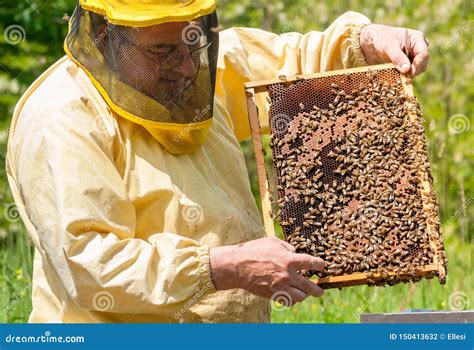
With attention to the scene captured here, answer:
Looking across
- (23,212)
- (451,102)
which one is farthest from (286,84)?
(451,102)

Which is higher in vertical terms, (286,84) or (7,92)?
(286,84)

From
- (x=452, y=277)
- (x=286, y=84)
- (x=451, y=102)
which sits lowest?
(x=452, y=277)

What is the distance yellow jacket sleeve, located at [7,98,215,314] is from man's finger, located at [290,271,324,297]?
35 cm

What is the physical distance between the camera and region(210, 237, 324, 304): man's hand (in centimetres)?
399

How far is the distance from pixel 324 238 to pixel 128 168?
0.95 meters

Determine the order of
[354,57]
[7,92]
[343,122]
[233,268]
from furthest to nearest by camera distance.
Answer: [7,92] < [354,57] < [343,122] < [233,268]

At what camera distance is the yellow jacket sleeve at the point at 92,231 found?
387 centimetres

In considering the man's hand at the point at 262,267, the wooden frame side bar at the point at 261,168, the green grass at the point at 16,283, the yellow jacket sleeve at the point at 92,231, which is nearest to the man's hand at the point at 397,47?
the wooden frame side bar at the point at 261,168

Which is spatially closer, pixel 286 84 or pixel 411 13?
pixel 286 84

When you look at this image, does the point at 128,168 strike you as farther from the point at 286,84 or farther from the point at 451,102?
the point at 451,102

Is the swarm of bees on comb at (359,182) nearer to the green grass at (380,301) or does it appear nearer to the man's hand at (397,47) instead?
the man's hand at (397,47)

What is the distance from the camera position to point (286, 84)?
4.66 meters

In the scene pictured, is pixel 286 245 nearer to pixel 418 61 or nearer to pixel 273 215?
pixel 273 215

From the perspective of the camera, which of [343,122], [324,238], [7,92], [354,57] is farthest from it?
[7,92]
